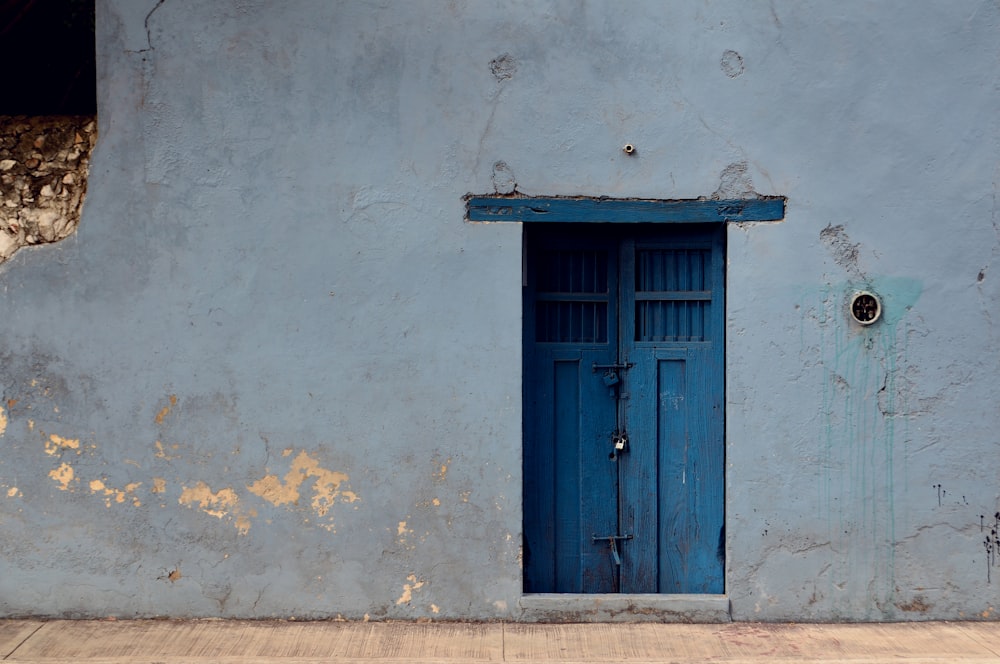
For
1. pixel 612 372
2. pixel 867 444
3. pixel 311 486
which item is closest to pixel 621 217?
pixel 612 372

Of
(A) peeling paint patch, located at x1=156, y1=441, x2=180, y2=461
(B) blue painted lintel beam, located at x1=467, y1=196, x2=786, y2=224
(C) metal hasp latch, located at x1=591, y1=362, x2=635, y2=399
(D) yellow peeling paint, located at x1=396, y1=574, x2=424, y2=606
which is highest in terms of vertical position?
(B) blue painted lintel beam, located at x1=467, y1=196, x2=786, y2=224

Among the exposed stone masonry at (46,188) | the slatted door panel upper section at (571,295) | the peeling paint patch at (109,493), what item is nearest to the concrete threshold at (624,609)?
the slatted door panel upper section at (571,295)

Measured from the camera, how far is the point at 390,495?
17.1ft

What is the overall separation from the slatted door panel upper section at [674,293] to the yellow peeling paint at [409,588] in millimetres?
1782

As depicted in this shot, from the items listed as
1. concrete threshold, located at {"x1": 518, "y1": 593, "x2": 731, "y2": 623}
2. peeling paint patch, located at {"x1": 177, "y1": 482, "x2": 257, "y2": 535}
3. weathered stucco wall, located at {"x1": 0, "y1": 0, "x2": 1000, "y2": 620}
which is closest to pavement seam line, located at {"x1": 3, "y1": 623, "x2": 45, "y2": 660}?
weathered stucco wall, located at {"x1": 0, "y1": 0, "x2": 1000, "y2": 620}

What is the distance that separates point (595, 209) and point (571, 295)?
503mm

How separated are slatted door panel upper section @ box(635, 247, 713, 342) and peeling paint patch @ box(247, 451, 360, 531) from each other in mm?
1812

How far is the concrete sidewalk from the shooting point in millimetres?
4742

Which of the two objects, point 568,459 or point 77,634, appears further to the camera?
point 568,459

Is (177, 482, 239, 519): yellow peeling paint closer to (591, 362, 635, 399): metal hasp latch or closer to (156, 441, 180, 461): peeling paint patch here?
(156, 441, 180, 461): peeling paint patch

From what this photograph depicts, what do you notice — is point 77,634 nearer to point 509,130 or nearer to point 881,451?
point 509,130

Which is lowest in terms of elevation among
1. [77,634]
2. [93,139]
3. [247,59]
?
[77,634]

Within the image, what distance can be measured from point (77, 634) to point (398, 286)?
2.44 metres

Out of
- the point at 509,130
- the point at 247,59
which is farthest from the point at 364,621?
the point at 247,59
